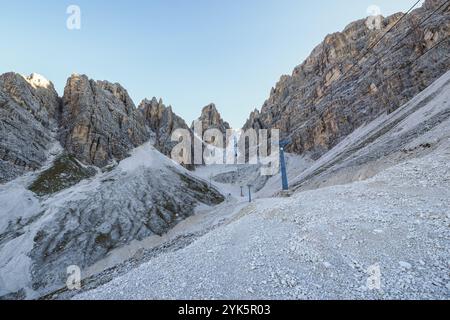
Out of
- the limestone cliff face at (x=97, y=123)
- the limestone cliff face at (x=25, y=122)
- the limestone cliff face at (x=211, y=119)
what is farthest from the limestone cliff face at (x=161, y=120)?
the limestone cliff face at (x=25, y=122)

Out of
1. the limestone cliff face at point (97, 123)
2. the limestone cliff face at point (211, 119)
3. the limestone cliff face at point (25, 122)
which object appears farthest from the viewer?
the limestone cliff face at point (211, 119)

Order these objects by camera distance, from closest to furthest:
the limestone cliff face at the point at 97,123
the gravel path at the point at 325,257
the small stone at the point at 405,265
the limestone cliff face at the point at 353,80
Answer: the gravel path at the point at 325,257
the small stone at the point at 405,265
the limestone cliff face at the point at 353,80
the limestone cliff face at the point at 97,123

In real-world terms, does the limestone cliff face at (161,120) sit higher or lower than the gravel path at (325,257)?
higher

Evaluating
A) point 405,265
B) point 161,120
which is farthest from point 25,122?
point 405,265

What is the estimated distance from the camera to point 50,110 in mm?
92438

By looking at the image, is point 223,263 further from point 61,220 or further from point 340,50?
point 340,50

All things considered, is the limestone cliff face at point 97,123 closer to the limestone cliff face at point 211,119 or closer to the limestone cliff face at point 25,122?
the limestone cliff face at point 25,122

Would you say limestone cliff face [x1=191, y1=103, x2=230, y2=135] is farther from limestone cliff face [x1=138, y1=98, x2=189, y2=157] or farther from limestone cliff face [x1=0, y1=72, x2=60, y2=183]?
limestone cliff face [x1=0, y1=72, x2=60, y2=183]

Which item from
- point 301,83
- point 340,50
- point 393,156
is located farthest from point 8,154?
point 340,50

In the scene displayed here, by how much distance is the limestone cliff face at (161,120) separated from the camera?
4715 inches

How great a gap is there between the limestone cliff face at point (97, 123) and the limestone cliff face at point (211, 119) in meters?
47.8

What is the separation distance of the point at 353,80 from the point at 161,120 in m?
86.9

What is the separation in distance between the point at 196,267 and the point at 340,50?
125 m

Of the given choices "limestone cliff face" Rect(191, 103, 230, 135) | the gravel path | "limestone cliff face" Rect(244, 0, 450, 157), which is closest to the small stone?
the gravel path
